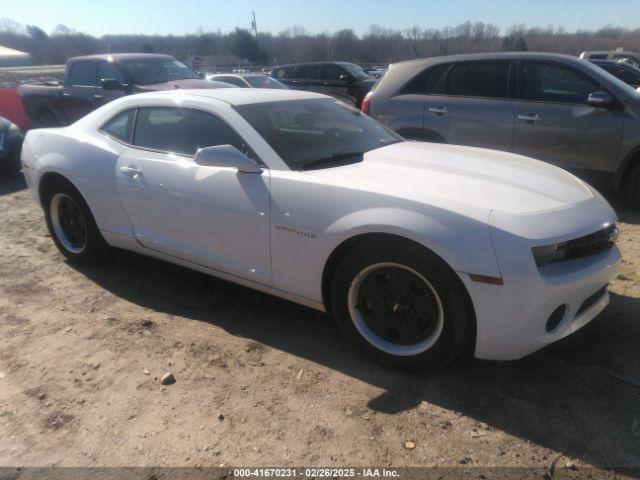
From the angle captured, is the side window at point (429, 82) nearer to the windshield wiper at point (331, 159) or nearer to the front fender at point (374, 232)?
the windshield wiper at point (331, 159)

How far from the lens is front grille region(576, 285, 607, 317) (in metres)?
2.54

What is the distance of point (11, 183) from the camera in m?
7.66

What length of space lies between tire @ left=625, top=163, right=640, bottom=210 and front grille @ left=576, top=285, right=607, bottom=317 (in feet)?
Result: 10.9

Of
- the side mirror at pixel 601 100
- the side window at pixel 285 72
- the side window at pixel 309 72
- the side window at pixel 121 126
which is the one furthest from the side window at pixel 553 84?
the side window at pixel 285 72

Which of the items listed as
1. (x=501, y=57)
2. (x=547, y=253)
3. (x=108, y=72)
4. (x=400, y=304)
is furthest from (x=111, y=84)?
(x=547, y=253)

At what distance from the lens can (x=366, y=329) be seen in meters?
2.77

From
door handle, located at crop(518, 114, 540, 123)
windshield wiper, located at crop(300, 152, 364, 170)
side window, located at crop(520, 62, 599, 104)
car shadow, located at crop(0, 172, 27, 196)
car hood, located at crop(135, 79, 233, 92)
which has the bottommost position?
car shadow, located at crop(0, 172, 27, 196)

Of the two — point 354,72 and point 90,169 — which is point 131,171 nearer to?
point 90,169

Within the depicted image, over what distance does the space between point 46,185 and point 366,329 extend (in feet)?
10.4

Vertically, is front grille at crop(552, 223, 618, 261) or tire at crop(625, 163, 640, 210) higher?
front grille at crop(552, 223, 618, 261)

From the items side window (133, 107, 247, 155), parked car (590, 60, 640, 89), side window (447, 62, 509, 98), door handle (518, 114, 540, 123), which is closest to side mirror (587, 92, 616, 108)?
door handle (518, 114, 540, 123)

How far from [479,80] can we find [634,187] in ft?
6.80

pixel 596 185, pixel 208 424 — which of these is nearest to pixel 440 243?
pixel 208 424

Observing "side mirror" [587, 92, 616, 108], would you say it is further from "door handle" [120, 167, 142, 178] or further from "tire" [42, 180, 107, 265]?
"tire" [42, 180, 107, 265]
